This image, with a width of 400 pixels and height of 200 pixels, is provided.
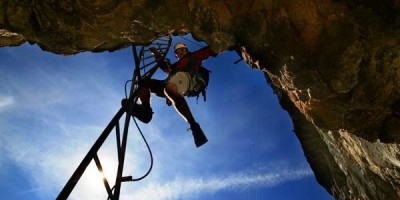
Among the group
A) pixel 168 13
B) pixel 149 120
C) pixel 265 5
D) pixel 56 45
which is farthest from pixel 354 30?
pixel 56 45

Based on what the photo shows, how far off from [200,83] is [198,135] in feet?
6.42

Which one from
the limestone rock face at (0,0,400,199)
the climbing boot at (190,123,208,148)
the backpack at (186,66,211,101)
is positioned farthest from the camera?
the backpack at (186,66,211,101)

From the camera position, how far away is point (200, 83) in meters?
7.37

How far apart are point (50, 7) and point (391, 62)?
191 inches

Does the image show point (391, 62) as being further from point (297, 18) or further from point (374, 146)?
point (374, 146)

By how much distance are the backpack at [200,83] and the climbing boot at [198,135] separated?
131 cm

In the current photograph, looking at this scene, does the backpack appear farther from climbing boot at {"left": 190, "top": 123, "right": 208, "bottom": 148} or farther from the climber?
climbing boot at {"left": 190, "top": 123, "right": 208, "bottom": 148}

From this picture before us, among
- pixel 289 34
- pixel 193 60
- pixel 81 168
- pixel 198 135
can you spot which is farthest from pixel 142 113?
pixel 81 168

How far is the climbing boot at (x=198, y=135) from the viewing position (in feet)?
18.3

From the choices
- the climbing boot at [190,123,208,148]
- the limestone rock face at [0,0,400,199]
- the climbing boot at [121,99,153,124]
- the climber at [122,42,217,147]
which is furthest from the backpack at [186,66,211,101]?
the limestone rock face at [0,0,400,199]

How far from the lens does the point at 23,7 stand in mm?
4422

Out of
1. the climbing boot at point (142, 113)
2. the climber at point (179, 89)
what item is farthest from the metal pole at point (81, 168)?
the climbing boot at point (142, 113)

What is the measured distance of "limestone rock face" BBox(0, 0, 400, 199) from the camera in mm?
4395

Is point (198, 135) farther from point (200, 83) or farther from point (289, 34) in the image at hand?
point (289, 34)
